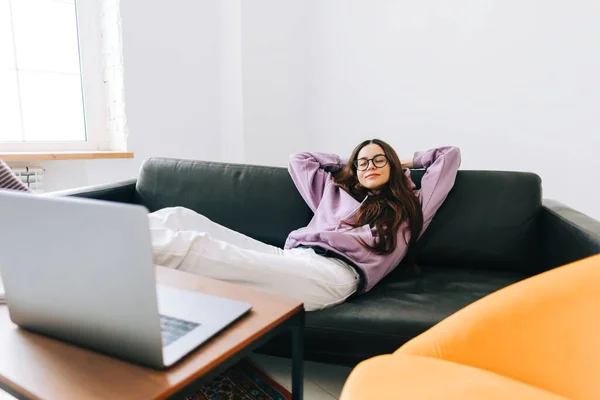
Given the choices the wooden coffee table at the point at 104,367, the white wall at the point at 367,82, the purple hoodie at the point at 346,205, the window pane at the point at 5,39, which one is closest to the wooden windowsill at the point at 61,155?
the white wall at the point at 367,82

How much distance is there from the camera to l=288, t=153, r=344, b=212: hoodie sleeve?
155 centimetres

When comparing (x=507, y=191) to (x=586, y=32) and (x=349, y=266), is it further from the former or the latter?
(x=586, y=32)

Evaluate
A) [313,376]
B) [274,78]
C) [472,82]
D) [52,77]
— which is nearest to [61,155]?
[52,77]

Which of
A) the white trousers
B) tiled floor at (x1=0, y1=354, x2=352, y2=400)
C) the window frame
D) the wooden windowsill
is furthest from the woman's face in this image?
the window frame

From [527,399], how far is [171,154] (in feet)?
7.78

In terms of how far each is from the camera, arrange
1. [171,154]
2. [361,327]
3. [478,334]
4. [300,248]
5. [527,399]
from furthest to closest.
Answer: [171,154] → [300,248] → [361,327] → [478,334] → [527,399]

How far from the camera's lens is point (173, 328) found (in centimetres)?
61

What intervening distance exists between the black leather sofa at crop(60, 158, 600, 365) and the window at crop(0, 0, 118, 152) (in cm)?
92

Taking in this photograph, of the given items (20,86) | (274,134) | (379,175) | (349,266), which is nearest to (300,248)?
(349,266)

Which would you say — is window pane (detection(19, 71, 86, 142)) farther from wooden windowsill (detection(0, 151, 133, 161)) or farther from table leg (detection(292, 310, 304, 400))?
table leg (detection(292, 310, 304, 400))

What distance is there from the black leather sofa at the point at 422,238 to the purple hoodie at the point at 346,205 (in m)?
0.05

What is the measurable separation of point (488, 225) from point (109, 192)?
1.45m

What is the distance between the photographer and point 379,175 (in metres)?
1.45

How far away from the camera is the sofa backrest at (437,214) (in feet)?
4.64
